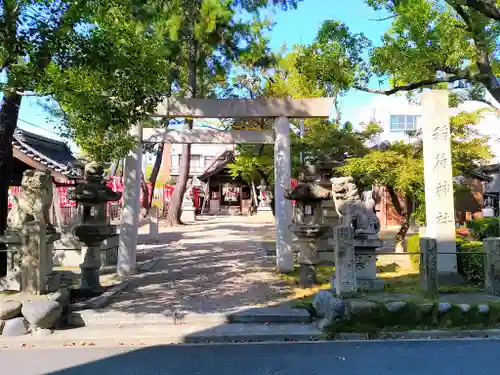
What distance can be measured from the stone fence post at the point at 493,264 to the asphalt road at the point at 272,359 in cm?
171

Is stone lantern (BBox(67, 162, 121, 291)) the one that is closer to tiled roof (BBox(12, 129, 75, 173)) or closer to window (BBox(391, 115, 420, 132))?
tiled roof (BBox(12, 129, 75, 173))

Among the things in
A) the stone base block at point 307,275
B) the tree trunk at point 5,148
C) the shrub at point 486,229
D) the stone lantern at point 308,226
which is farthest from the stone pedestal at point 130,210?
the shrub at point 486,229

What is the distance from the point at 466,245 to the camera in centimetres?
1090

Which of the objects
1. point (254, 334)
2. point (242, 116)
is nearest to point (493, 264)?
point (254, 334)

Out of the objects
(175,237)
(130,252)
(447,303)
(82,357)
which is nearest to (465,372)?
(447,303)

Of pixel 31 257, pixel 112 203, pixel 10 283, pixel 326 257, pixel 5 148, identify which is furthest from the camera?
pixel 112 203

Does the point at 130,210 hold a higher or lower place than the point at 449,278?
higher

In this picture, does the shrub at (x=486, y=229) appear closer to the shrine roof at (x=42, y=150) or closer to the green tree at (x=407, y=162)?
the green tree at (x=407, y=162)

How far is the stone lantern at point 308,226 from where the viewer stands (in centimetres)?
1023

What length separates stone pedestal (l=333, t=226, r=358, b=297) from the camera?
24.3 ft

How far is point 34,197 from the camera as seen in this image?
7902 millimetres

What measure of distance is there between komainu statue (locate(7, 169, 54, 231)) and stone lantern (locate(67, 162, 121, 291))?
3.67 feet

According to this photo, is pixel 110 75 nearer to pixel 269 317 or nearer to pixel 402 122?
pixel 269 317

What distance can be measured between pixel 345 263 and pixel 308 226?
2900 millimetres
